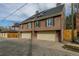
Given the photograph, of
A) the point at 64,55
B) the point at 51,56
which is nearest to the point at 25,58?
the point at 51,56

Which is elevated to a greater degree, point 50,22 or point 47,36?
point 50,22

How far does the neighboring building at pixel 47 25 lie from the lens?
11.5m

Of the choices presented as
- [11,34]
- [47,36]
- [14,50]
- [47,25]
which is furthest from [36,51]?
[11,34]

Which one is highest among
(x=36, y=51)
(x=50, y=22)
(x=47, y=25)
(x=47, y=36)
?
(x=50, y=22)

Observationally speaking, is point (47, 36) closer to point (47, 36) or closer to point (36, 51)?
point (47, 36)

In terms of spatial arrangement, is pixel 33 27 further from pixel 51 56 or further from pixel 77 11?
pixel 51 56

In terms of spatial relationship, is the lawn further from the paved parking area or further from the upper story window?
the upper story window

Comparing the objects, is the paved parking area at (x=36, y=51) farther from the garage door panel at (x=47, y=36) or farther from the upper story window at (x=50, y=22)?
the upper story window at (x=50, y=22)

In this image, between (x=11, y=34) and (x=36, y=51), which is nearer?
(x=36, y=51)

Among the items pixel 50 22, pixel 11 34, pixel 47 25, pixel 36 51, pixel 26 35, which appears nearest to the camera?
pixel 36 51

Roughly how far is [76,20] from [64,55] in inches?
Answer: 213

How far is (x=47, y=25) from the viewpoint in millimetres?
12422

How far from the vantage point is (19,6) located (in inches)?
344

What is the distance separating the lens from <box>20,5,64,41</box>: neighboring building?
11.5 m
